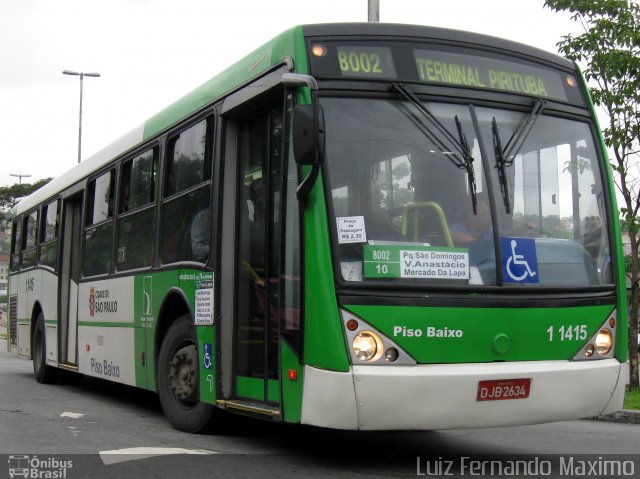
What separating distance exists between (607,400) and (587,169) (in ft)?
5.64

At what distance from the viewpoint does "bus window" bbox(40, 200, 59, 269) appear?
13492mm

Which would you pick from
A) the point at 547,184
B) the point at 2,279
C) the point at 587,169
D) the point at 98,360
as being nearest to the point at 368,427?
the point at 547,184

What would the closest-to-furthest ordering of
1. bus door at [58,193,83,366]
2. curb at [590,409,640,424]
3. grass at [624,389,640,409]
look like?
curb at [590,409,640,424] < grass at [624,389,640,409] < bus door at [58,193,83,366]

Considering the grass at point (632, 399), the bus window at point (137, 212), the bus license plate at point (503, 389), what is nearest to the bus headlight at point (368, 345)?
the bus license plate at point (503, 389)

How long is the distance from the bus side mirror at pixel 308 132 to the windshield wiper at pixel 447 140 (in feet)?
2.51

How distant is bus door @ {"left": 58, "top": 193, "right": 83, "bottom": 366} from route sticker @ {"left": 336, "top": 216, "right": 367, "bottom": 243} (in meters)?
6.71

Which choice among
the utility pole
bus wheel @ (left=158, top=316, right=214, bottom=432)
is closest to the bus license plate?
bus wheel @ (left=158, top=316, right=214, bottom=432)

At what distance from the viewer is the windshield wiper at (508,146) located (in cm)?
657

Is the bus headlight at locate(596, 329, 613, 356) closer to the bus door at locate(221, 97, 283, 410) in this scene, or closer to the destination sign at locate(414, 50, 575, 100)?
the destination sign at locate(414, 50, 575, 100)

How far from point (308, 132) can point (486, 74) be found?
63.7 inches

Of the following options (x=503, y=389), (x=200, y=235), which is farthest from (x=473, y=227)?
(x=200, y=235)

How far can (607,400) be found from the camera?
21.9ft

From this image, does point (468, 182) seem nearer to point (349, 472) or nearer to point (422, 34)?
point (422, 34)

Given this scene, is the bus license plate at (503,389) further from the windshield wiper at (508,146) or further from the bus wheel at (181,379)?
the bus wheel at (181,379)
